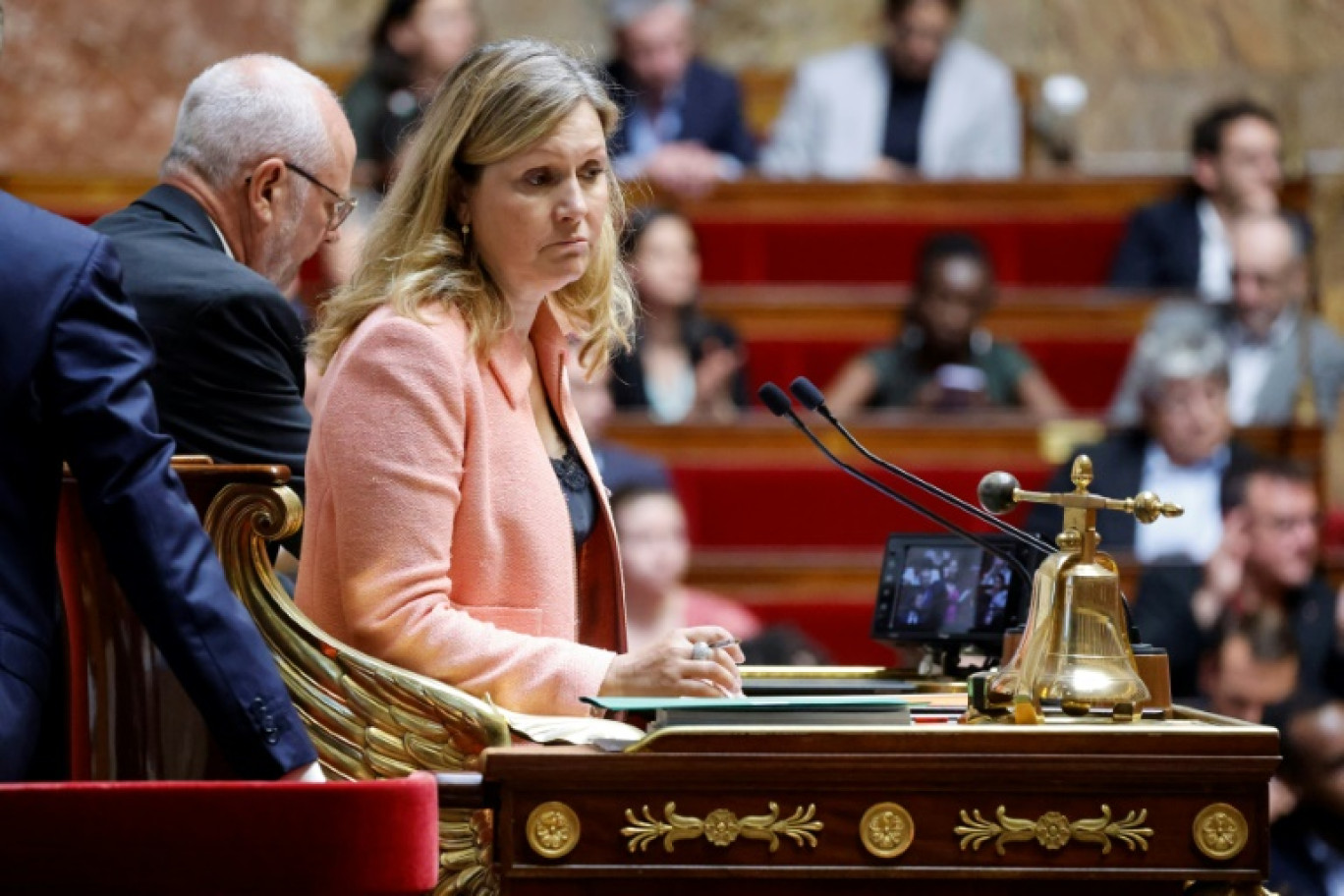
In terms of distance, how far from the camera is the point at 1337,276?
17.7ft

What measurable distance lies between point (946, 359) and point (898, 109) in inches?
43.6

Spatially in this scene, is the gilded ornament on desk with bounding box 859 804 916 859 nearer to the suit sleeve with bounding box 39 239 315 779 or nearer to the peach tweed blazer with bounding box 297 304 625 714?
the peach tweed blazer with bounding box 297 304 625 714

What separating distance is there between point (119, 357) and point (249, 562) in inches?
7.5

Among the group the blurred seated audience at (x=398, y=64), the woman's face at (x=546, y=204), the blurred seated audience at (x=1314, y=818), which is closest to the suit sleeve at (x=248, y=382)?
the woman's face at (x=546, y=204)

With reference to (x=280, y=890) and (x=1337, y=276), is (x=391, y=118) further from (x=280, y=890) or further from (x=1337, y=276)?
(x=280, y=890)

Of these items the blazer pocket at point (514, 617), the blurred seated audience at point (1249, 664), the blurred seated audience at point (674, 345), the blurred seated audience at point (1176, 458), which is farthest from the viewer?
the blurred seated audience at point (674, 345)

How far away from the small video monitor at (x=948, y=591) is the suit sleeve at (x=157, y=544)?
25.5 inches

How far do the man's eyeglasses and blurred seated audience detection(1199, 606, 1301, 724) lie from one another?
247 centimetres

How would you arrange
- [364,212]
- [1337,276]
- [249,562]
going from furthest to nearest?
[1337,276]
[364,212]
[249,562]

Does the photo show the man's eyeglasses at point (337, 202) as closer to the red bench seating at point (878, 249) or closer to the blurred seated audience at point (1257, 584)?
the blurred seated audience at point (1257, 584)

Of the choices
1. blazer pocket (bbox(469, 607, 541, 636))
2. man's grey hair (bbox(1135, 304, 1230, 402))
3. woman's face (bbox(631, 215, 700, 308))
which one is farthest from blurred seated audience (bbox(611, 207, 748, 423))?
blazer pocket (bbox(469, 607, 541, 636))

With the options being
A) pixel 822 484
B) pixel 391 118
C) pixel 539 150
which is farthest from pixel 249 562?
pixel 391 118

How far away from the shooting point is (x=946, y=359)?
5125 mm

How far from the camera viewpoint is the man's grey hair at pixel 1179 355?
482 cm
